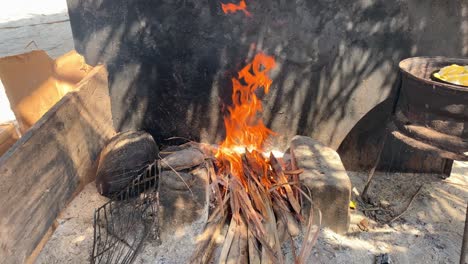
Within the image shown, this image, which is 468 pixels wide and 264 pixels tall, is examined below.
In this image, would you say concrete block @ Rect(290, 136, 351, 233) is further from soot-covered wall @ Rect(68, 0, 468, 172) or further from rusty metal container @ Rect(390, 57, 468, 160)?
soot-covered wall @ Rect(68, 0, 468, 172)

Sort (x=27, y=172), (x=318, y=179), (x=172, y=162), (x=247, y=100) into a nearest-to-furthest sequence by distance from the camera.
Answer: (x=27, y=172), (x=318, y=179), (x=172, y=162), (x=247, y=100)

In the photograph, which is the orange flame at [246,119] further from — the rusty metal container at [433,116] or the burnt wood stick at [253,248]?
the rusty metal container at [433,116]

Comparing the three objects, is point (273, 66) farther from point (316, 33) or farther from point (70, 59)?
point (70, 59)

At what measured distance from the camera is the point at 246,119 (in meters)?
4.55

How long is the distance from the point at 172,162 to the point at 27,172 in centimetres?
141

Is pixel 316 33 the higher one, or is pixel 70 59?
pixel 316 33

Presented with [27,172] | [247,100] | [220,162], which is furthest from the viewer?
[247,100]

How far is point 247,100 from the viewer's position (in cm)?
443

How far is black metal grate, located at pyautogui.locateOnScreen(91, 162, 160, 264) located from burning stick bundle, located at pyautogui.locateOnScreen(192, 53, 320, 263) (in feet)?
2.03

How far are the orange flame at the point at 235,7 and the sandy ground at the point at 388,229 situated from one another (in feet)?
8.43

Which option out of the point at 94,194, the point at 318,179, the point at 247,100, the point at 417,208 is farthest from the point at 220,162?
the point at 417,208

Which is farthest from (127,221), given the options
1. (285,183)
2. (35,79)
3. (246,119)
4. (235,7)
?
(235,7)

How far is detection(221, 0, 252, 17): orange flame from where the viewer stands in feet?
13.1

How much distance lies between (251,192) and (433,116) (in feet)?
6.00
